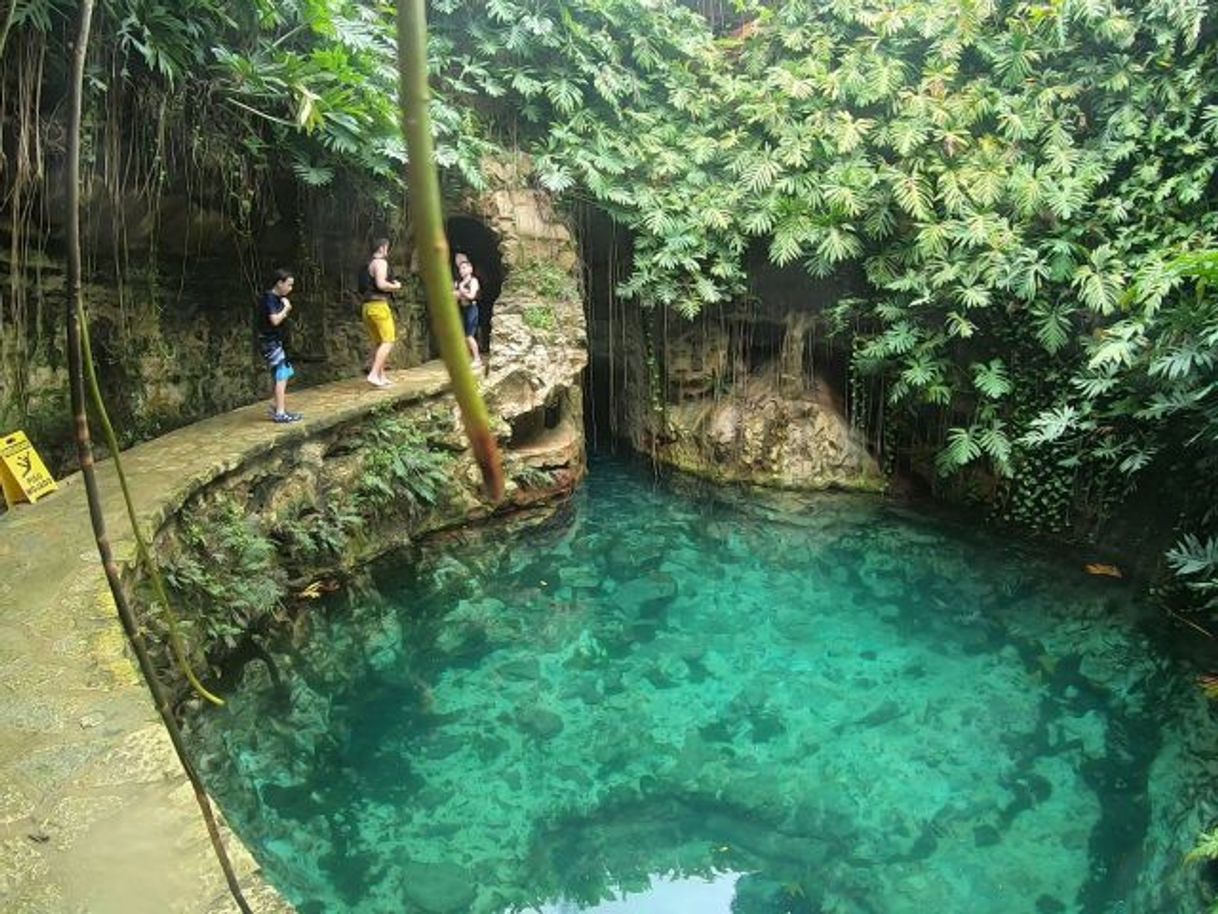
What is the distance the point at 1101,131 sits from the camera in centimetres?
737

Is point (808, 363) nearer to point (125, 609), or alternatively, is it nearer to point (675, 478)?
point (675, 478)

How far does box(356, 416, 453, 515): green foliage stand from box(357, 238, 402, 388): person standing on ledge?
728 mm

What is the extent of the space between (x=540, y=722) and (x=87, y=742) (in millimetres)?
2699

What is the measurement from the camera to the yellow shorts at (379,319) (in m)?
7.21

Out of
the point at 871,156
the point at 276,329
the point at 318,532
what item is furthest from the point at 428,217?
the point at 871,156

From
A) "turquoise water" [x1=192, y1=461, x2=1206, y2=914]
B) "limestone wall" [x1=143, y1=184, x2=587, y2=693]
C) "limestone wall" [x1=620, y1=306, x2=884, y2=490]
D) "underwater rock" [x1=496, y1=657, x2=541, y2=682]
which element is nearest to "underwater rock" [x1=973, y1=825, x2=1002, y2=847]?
"turquoise water" [x1=192, y1=461, x2=1206, y2=914]

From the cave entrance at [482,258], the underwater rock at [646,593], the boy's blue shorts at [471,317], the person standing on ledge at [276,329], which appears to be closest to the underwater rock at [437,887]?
the underwater rock at [646,593]

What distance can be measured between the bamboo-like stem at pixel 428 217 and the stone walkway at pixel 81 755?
225 cm

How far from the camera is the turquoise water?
4055 millimetres

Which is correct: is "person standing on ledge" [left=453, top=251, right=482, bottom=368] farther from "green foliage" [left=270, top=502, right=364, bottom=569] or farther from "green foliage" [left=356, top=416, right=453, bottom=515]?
"green foliage" [left=270, top=502, right=364, bottom=569]

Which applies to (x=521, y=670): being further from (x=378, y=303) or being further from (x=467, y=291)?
(x=467, y=291)

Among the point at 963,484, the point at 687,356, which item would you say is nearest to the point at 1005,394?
the point at 963,484

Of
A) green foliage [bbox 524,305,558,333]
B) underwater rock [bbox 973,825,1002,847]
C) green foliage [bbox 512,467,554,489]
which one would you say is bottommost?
underwater rock [bbox 973,825,1002,847]

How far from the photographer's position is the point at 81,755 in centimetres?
280
